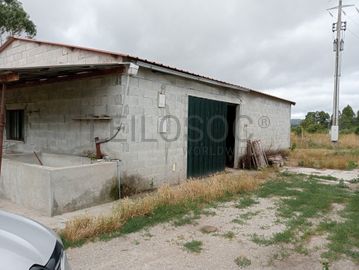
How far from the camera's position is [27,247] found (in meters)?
1.92

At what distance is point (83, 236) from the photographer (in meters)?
4.12

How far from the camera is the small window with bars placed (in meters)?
9.67

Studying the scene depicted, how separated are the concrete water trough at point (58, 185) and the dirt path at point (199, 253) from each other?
171 centimetres

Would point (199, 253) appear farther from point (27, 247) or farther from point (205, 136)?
point (205, 136)

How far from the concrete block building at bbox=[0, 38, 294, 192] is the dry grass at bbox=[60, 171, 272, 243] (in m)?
1.36

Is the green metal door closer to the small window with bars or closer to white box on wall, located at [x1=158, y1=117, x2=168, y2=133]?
white box on wall, located at [x1=158, y1=117, x2=168, y2=133]

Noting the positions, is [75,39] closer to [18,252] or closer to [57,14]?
[57,14]

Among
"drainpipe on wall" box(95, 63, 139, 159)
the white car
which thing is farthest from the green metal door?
the white car


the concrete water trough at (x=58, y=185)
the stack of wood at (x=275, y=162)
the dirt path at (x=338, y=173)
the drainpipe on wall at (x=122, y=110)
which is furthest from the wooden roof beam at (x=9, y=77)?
the stack of wood at (x=275, y=162)

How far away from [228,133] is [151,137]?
488cm

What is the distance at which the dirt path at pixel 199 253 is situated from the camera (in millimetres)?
3469

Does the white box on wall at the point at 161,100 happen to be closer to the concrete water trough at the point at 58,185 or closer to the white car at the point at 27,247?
the concrete water trough at the point at 58,185

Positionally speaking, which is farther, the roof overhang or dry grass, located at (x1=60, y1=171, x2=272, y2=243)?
the roof overhang

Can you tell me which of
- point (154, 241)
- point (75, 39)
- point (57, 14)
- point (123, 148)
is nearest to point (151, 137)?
point (123, 148)
